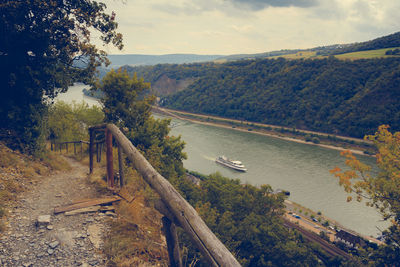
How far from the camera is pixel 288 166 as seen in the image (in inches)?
2067

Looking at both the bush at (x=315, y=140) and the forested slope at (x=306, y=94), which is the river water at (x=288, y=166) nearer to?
the bush at (x=315, y=140)

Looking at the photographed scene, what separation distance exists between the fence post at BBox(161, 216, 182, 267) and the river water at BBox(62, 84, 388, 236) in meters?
37.6

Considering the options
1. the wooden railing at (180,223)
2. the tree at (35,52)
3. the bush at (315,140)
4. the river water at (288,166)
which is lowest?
the river water at (288,166)

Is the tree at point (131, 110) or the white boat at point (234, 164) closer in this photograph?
the tree at point (131, 110)

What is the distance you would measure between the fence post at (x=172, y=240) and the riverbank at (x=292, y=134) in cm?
6732

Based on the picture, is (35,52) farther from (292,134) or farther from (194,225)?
(292,134)

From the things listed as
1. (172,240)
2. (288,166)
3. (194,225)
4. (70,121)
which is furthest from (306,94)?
(194,225)

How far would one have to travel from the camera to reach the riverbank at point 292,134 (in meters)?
63.4

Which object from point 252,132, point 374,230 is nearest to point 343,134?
point 252,132

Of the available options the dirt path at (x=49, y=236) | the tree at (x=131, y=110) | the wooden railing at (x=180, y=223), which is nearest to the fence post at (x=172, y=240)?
the wooden railing at (x=180, y=223)

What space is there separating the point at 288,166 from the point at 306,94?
5268 centimetres

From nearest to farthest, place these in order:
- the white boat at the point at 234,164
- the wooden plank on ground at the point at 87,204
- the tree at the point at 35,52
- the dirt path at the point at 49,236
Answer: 1. the dirt path at the point at 49,236
2. the wooden plank on ground at the point at 87,204
3. the tree at the point at 35,52
4. the white boat at the point at 234,164

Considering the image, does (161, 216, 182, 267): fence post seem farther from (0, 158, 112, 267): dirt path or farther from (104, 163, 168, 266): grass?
(0, 158, 112, 267): dirt path

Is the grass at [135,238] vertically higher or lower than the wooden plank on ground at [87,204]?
lower
